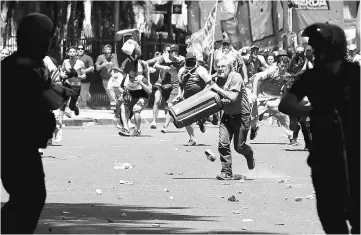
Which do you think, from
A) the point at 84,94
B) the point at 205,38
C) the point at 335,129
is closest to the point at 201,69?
the point at 205,38

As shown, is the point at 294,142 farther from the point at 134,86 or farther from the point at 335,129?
the point at 335,129

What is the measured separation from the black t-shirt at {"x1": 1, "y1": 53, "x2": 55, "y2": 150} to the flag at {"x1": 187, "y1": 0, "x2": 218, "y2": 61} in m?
20.5

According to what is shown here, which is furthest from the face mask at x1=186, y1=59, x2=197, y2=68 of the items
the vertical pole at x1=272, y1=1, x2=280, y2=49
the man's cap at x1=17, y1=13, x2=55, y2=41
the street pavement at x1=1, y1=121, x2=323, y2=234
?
the vertical pole at x1=272, y1=1, x2=280, y2=49

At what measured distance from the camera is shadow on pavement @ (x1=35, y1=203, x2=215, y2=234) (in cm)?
1006

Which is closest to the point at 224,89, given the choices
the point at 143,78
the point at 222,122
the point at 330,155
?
the point at 222,122

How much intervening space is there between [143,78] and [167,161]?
648cm

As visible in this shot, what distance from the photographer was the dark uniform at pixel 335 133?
7480 mm

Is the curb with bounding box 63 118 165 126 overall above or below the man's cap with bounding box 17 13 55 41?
below

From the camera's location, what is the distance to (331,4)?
41938 millimetres

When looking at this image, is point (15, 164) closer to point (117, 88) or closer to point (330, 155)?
point (330, 155)

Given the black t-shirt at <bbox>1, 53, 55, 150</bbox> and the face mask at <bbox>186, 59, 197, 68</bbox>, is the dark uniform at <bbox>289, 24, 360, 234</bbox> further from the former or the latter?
the face mask at <bbox>186, 59, 197, 68</bbox>

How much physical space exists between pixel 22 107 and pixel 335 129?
1.93 meters

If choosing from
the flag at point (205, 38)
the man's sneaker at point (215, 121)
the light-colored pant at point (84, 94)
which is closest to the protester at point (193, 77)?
the man's sneaker at point (215, 121)

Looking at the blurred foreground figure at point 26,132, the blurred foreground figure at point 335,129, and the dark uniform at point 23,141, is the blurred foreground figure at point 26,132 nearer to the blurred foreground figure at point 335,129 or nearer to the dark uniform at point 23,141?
the dark uniform at point 23,141
